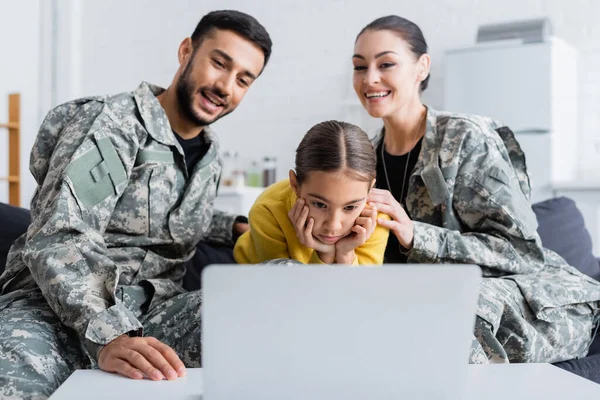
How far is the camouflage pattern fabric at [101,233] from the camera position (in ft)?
4.35

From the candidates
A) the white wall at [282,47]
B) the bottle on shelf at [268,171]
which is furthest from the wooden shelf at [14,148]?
the bottle on shelf at [268,171]

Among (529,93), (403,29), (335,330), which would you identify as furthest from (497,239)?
(529,93)

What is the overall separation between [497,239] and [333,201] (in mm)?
553

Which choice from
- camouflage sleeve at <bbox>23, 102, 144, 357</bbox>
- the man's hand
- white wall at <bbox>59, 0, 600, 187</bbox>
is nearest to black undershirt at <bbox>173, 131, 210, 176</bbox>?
camouflage sleeve at <bbox>23, 102, 144, 357</bbox>

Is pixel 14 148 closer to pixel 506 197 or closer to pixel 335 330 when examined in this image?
pixel 506 197

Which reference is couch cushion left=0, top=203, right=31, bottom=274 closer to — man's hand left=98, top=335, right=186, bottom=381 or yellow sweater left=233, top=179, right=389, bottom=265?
yellow sweater left=233, top=179, right=389, bottom=265

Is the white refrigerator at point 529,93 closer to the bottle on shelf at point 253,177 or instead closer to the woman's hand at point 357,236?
the bottle on shelf at point 253,177

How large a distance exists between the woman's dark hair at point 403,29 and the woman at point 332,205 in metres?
0.53

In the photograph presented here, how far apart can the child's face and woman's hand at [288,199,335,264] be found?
12mm

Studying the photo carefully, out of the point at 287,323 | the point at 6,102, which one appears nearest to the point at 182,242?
the point at 287,323

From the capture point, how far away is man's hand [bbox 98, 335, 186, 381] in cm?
102

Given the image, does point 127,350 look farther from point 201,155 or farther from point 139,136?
point 201,155

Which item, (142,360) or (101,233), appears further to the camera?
(101,233)

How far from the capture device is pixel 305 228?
150cm
